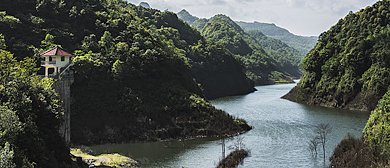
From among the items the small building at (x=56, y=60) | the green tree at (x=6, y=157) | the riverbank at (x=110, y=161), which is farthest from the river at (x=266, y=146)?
the green tree at (x=6, y=157)

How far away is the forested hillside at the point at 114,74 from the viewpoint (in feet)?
183

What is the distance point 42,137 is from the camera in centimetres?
3044

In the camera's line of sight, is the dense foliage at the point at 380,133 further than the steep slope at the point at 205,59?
No

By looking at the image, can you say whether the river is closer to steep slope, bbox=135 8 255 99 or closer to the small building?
the small building

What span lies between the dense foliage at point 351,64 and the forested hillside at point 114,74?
39.0 metres

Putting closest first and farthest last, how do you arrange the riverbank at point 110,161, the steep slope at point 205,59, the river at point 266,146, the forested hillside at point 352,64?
the riverbank at point 110,161
the river at point 266,146
the forested hillside at point 352,64
the steep slope at point 205,59

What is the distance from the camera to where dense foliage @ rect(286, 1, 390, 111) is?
85688 millimetres

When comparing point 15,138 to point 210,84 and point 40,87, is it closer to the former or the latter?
point 40,87

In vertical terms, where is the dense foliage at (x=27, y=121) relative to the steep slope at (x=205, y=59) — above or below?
below

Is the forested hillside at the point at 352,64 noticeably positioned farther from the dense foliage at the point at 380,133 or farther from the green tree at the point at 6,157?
the green tree at the point at 6,157

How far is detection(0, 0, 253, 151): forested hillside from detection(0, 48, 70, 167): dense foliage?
19.4 metres

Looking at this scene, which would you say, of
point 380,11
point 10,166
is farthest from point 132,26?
point 380,11

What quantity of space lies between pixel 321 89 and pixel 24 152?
290 feet

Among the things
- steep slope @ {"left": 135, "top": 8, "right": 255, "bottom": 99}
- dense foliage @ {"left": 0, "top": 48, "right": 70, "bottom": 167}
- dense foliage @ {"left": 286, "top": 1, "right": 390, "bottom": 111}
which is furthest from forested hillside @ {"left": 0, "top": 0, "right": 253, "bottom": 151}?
steep slope @ {"left": 135, "top": 8, "right": 255, "bottom": 99}
